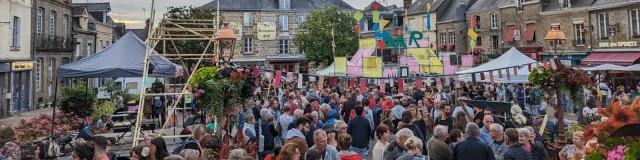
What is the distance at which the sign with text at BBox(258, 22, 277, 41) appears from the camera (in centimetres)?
4438

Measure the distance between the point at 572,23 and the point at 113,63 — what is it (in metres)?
26.6

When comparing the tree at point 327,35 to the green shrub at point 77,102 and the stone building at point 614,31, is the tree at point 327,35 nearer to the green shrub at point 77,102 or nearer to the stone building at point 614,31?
the stone building at point 614,31

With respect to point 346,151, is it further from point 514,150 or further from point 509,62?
point 509,62

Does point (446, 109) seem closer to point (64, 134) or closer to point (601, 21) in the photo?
point (64, 134)

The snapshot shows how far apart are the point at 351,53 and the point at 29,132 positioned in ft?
103

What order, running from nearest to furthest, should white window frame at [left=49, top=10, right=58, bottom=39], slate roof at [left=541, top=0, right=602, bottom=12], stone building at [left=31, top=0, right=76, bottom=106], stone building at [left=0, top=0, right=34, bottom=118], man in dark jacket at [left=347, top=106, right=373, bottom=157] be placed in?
1. man in dark jacket at [left=347, top=106, right=373, bottom=157]
2. stone building at [left=0, top=0, right=34, bottom=118]
3. stone building at [left=31, top=0, right=76, bottom=106]
4. white window frame at [left=49, top=10, right=58, bottom=39]
5. slate roof at [left=541, top=0, right=602, bottom=12]

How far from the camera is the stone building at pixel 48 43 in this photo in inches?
998

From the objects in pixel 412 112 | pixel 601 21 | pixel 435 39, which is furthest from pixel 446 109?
pixel 435 39

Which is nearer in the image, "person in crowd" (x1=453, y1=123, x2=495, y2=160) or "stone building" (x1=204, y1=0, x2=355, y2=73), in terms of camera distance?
"person in crowd" (x1=453, y1=123, x2=495, y2=160)

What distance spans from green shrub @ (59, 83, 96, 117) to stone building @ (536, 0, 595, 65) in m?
24.0

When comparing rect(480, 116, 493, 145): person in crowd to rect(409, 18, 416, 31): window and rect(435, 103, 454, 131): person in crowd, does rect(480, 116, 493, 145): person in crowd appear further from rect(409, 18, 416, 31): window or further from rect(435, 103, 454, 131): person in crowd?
rect(409, 18, 416, 31): window

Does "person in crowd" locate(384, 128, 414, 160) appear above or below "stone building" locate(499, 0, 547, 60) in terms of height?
below

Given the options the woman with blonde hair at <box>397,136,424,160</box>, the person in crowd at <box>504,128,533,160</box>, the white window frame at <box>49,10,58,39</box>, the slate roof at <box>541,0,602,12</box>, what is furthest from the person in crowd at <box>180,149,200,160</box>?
the slate roof at <box>541,0,602,12</box>

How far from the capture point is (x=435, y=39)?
138ft
